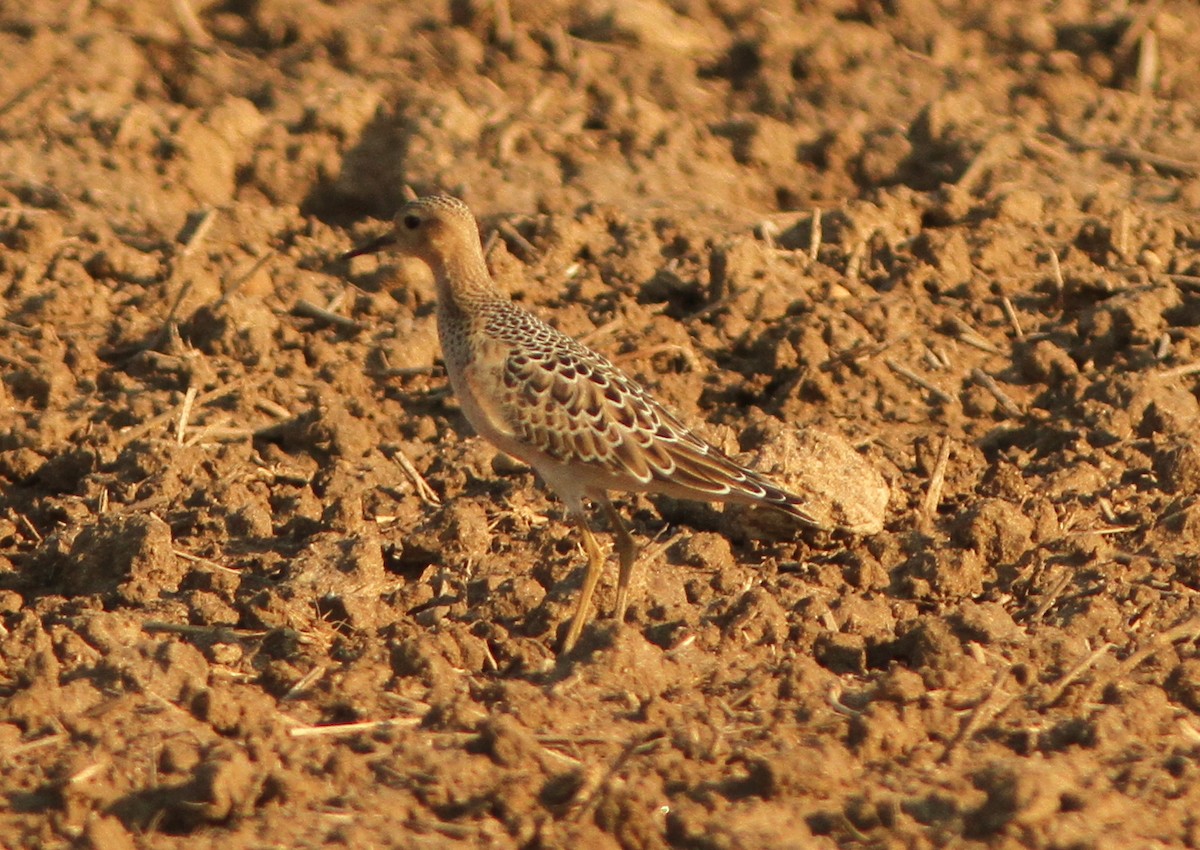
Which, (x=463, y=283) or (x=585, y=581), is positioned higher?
(x=463, y=283)

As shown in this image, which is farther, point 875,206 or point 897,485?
point 875,206

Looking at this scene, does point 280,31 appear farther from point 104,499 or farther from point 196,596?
point 196,596

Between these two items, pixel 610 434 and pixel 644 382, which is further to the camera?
pixel 644 382

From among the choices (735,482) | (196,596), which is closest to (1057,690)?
(735,482)

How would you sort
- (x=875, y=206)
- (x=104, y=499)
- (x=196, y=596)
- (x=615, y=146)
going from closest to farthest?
(x=196, y=596)
(x=104, y=499)
(x=875, y=206)
(x=615, y=146)

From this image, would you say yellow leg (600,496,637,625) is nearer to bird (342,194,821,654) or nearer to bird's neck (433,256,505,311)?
bird (342,194,821,654)

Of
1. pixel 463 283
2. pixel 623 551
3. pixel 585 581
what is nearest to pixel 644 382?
pixel 463 283

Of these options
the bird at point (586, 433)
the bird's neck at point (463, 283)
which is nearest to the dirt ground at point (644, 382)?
the bird at point (586, 433)

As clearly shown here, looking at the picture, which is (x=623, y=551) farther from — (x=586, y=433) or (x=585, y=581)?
(x=586, y=433)
